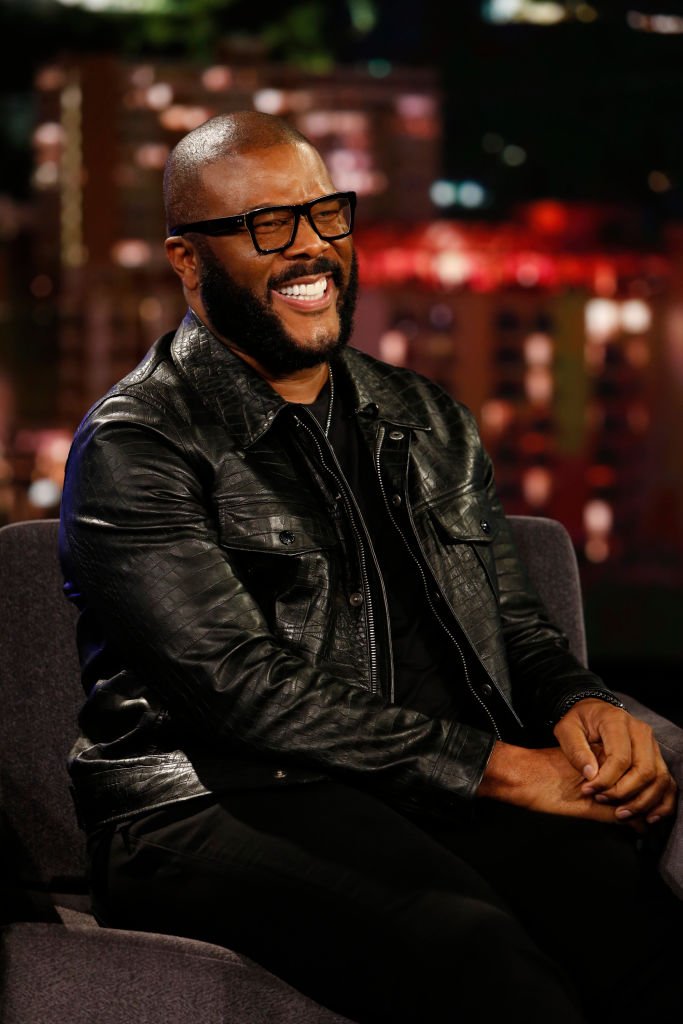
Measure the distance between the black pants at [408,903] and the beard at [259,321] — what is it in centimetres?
69

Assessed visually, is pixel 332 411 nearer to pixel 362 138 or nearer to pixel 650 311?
pixel 362 138

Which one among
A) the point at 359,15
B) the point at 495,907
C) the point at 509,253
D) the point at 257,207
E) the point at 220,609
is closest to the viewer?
the point at 495,907

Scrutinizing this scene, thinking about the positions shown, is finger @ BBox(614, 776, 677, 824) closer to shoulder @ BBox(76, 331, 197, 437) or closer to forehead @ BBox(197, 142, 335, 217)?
shoulder @ BBox(76, 331, 197, 437)

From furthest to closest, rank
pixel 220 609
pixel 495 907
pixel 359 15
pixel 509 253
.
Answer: pixel 509 253 < pixel 359 15 < pixel 220 609 < pixel 495 907

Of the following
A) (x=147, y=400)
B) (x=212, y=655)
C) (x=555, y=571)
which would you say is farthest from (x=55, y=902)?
(x=555, y=571)

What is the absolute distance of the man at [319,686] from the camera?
151cm

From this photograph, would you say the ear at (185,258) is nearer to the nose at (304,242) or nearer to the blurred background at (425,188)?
the nose at (304,242)

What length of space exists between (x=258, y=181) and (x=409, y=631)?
0.73 m

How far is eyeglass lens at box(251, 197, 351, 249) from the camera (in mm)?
1910

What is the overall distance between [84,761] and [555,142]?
4035 mm

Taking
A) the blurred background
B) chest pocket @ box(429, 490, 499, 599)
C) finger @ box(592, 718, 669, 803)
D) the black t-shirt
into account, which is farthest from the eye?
the blurred background

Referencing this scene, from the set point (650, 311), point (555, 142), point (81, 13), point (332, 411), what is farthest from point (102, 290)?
point (332, 411)

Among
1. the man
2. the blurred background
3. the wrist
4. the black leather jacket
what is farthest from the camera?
the blurred background

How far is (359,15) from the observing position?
488 cm
